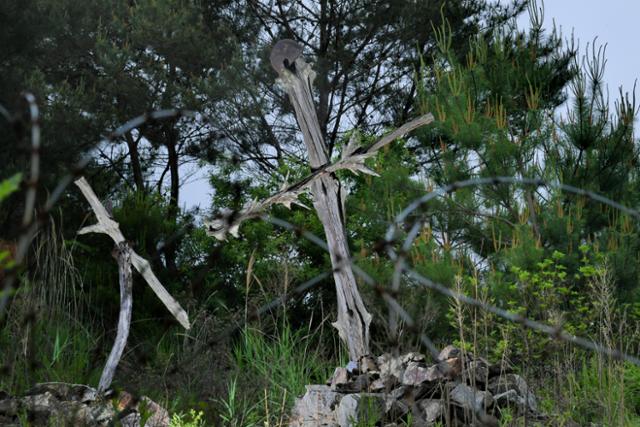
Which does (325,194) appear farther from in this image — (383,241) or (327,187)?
(383,241)

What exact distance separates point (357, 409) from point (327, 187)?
78.7 inches

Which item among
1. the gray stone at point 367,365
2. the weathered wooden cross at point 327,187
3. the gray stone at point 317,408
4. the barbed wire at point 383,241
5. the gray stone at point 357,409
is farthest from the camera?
the weathered wooden cross at point 327,187

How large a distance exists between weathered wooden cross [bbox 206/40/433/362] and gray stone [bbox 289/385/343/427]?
1002mm

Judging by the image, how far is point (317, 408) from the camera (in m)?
5.14

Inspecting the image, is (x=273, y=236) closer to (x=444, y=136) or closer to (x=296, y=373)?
(x=444, y=136)

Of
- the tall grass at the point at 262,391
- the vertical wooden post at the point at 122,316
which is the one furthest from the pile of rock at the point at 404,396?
the vertical wooden post at the point at 122,316

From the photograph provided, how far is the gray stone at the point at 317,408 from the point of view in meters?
5.04

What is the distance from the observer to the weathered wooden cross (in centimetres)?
622

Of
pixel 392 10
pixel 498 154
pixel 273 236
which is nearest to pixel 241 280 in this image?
pixel 273 236

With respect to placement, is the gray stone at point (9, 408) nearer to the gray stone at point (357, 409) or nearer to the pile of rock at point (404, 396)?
the pile of rock at point (404, 396)

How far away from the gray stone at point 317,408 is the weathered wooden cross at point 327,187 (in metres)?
1.00

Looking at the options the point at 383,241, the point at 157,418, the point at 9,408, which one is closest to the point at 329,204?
the point at 157,418

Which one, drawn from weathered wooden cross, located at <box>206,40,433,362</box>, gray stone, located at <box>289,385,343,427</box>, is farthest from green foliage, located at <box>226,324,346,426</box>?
weathered wooden cross, located at <box>206,40,433,362</box>

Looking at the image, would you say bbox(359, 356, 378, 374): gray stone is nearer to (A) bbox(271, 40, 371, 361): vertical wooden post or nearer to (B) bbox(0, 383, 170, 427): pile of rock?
(A) bbox(271, 40, 371, 361): vertical wooden post
